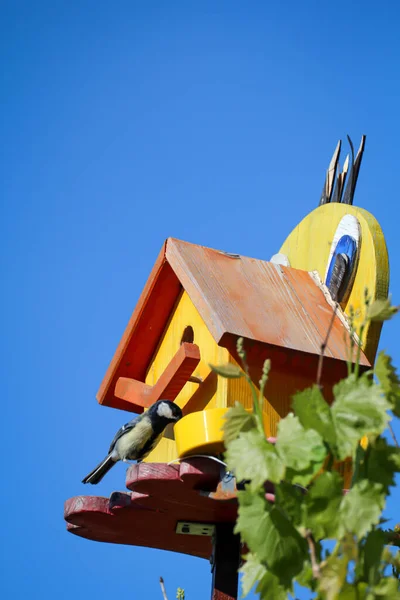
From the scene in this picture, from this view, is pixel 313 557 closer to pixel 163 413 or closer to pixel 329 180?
pixel 163 413

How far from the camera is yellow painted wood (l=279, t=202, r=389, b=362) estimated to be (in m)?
4.84

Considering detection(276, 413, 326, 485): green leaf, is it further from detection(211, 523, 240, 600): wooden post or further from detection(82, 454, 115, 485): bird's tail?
detection(82, 454, 115, 485): bird's tail

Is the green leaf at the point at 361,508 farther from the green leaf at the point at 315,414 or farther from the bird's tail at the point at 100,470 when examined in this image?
the bird's tail at the point at 100,470

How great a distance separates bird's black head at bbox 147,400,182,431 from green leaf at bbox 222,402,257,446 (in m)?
2.84

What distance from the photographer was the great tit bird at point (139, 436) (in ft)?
15.6

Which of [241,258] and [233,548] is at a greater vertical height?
[241,258]

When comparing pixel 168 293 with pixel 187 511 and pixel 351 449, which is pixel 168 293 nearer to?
pixel 187 511

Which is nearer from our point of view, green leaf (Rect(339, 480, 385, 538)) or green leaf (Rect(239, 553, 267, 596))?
green leaf (Rect(339, 480, 385, 538))

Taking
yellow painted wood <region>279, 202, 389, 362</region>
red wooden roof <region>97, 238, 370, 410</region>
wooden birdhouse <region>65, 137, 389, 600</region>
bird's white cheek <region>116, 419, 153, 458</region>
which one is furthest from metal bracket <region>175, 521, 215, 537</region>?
yellow painted wood <region>279, 202, 389, 362</region>

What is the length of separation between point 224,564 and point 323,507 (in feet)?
9.87

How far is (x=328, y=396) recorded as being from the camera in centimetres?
471

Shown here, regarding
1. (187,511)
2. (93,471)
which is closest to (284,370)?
(187,511)

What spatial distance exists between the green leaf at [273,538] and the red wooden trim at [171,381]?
2.89m

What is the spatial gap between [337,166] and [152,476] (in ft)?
8.80
